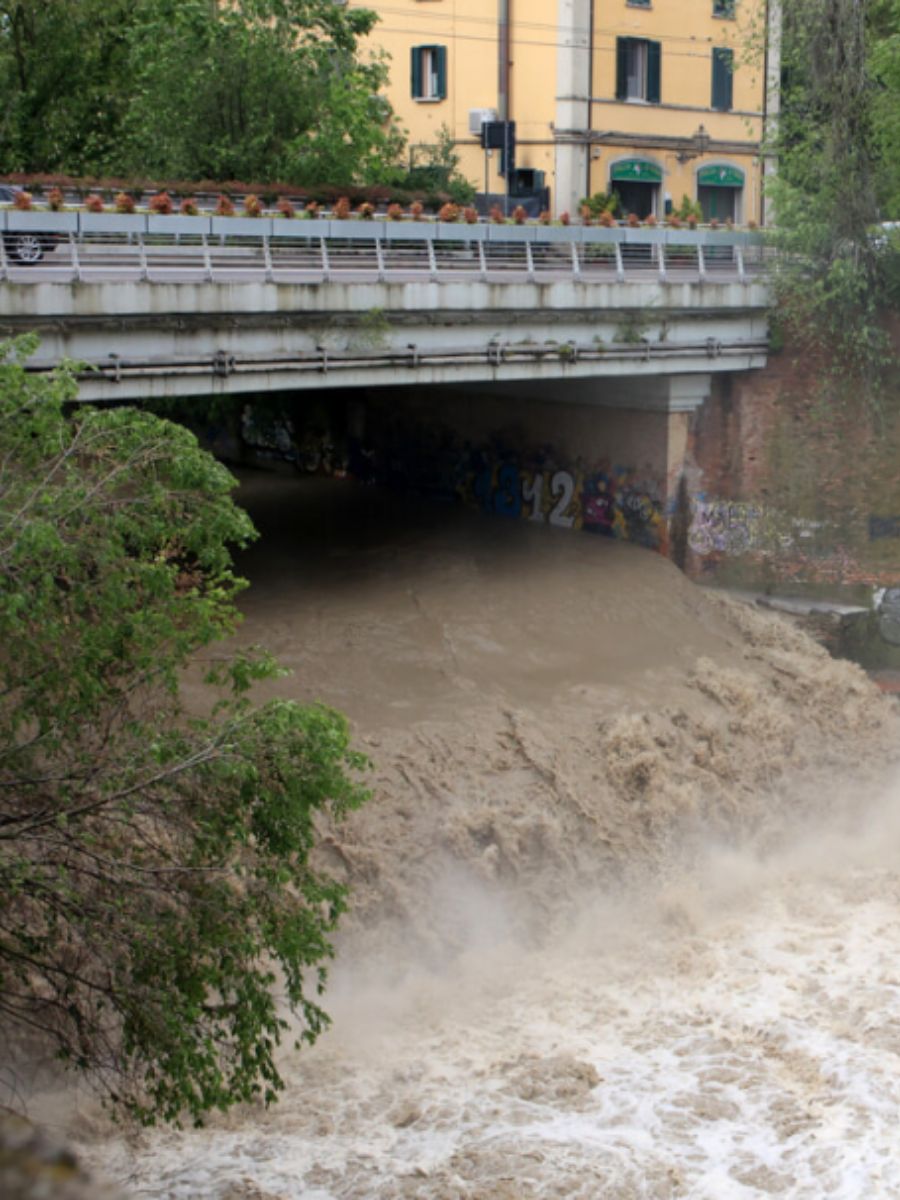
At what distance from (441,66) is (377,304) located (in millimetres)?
21035

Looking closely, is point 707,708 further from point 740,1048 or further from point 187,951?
point 187,951

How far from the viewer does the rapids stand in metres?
15.3

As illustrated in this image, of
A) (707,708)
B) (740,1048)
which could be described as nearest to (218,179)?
(707,708)

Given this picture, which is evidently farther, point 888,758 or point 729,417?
point 729,417

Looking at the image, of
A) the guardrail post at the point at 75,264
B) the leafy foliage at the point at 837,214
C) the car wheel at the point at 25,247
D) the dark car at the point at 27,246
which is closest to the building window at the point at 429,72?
the leafy foliage at the point at 837,214

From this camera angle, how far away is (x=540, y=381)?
31031 mm

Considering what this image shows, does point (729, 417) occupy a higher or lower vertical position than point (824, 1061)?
higher

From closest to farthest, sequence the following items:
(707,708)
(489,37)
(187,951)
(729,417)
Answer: (187,951), (707,708), (729,417), (489,37)

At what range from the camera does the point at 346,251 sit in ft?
83.4

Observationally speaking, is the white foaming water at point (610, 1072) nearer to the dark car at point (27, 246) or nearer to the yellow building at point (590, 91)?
the dark car at point (27, 246)

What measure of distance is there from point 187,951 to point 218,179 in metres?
26.6

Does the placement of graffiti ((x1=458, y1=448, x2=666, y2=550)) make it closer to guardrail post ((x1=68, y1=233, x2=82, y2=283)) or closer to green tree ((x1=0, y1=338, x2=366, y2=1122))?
guardrail post ((x1=68, y1=233, x2=82, y2=283))

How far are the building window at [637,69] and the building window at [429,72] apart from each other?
197 inches

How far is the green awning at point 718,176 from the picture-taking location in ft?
143
